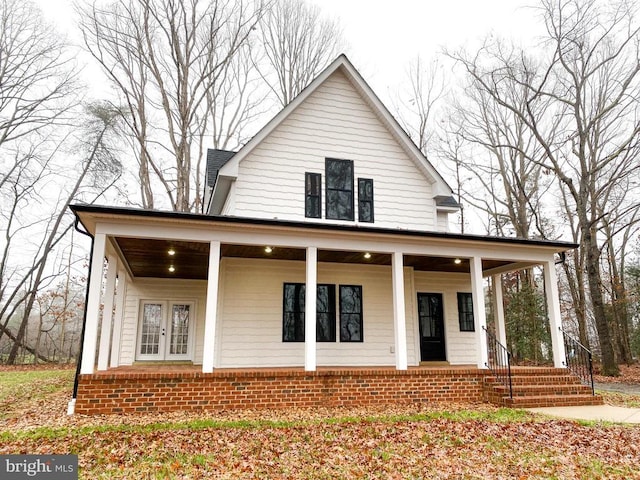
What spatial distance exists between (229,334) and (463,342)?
672 centimetres

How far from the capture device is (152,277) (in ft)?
41.8

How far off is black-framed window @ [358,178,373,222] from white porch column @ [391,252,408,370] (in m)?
2.35

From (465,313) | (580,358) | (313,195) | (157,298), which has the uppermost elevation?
(313,195)

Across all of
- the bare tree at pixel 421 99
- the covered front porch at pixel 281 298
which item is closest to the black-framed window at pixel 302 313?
the covered front porch at pixel 281 298

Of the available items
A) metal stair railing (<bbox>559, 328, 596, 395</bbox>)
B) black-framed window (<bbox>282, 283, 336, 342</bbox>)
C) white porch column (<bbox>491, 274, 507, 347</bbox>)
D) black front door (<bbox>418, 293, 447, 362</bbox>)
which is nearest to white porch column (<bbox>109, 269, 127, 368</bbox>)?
black-framed window (<bbox>282, 283, 336, 342</bbox>)

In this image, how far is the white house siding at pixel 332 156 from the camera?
35.8ft

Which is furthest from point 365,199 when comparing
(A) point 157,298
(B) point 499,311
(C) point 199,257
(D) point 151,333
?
(D) point 151,333

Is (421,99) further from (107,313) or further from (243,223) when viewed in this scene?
(107,313)

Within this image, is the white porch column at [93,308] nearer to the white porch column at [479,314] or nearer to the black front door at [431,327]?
the white porch column at [479,314]

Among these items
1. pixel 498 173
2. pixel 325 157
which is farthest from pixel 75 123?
pixel 498 173

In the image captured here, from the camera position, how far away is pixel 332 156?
11578mm

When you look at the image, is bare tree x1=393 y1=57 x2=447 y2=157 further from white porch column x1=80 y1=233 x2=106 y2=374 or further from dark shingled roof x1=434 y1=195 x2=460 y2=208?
white porch column x1=80 y1=233 x2=106 y2=374

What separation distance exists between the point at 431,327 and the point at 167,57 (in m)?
17.3

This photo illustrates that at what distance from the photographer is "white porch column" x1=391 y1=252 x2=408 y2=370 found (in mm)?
8766
